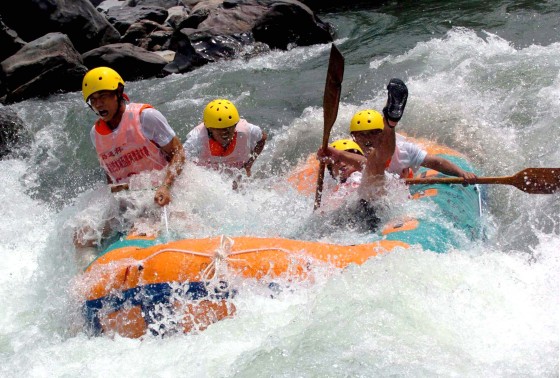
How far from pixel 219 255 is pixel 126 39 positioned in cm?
1060

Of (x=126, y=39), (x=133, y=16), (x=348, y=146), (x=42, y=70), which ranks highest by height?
(x=348, y=146)

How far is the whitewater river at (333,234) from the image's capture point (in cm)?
346

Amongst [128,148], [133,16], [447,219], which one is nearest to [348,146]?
[447,219]

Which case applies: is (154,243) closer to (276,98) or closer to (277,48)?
(276,98)

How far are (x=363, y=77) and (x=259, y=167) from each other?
9.52 ft

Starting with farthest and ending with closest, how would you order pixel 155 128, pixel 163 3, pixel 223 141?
1. pixel 163 3
2. pixel 223 141
3. pixel 155 128

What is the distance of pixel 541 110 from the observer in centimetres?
741

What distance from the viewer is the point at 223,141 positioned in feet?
18.9

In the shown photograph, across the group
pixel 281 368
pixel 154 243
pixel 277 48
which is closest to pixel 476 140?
pixel 154 243

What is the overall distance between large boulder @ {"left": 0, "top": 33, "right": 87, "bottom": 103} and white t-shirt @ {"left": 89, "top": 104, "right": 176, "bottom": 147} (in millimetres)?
6442

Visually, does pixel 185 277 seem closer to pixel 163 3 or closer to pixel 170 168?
pixel 170 168

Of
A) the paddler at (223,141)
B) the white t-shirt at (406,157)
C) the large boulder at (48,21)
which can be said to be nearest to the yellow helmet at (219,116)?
the paddler at (223,141)

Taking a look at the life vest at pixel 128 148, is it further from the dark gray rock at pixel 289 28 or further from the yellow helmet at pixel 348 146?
the dark gray rock at pixel 289 28

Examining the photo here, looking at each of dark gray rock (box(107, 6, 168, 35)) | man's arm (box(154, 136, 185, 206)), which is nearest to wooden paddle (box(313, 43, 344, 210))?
man's arm (box(154, 136, 185, 206))
